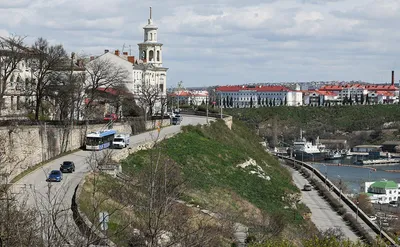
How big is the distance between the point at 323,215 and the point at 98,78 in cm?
1839

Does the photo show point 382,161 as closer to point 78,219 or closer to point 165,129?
point 165,129

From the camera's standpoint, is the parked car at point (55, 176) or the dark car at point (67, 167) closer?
the parked car at point (55, 176)

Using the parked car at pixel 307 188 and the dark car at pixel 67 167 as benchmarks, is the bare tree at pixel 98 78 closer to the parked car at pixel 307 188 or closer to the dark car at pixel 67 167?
the dark car at pixel 67 167

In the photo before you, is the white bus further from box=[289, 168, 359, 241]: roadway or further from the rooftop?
the rooftop

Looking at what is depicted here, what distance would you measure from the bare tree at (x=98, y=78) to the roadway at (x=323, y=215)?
54.6ft

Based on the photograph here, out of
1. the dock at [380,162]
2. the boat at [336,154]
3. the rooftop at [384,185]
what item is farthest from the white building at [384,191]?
the boat at [336,154]

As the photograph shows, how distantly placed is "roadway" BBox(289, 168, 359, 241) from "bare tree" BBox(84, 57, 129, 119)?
16.7 meters

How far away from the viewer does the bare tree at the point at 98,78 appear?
2116 inches

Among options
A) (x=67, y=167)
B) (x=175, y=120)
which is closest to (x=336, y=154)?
(x=175, y=120)

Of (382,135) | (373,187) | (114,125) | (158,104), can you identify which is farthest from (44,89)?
(382,135)

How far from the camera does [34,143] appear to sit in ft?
126

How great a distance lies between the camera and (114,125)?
52.7m

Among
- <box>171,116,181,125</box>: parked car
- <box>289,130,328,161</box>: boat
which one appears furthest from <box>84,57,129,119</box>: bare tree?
<box>289,130,328,161</box>: boat

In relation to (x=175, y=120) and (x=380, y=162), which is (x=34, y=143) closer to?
(x=175, y=120)
